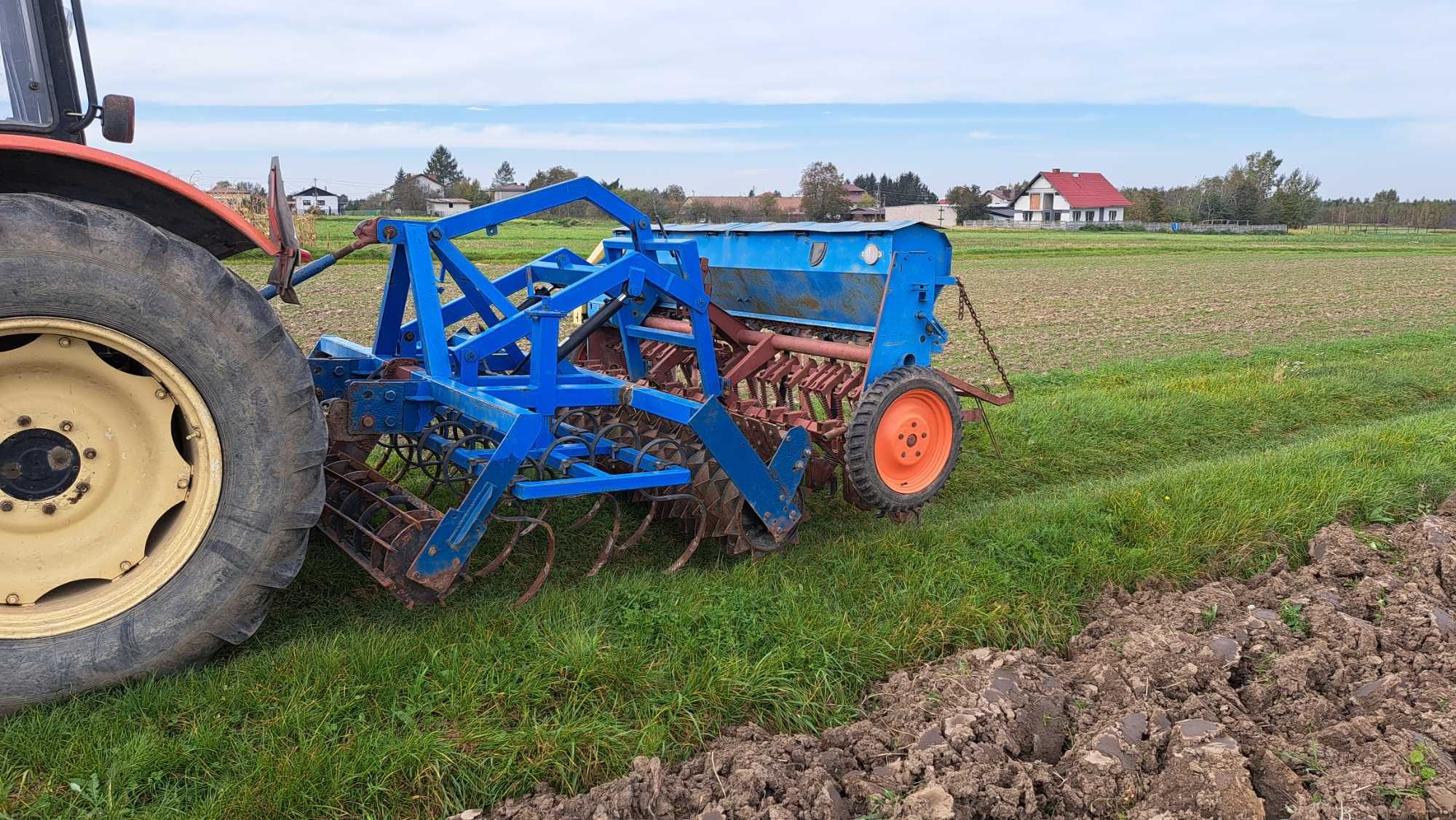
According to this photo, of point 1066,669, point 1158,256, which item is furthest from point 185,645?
point 1158,256

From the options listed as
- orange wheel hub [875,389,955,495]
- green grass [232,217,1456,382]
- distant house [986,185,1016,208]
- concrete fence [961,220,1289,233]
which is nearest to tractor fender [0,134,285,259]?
orange wheel hub [875,389,955,495]

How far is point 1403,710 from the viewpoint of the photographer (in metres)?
3.14

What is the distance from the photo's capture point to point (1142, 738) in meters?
2.98

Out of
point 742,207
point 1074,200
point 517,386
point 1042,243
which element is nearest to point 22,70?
point 517,386

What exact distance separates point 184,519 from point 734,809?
6.33 ft

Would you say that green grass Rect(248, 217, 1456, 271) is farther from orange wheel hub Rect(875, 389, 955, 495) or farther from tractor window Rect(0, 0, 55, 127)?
tractor window Rect(0, 0, 55, 127)

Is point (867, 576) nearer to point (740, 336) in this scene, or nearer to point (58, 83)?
point (740, 336)

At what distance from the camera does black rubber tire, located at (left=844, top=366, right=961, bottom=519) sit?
4859mm

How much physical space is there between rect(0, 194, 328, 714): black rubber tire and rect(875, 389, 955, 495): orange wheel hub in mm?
2844

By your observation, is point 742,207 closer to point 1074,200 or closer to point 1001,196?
point 1074,200

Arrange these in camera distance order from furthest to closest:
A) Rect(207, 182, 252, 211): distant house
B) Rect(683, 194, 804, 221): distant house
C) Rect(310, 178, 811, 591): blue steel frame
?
Rect(683, 194, 804, 221): distant house < Rect(207, 182, 252, 211): distant house < Rect(310, 178, 811, 591): blue steel frame

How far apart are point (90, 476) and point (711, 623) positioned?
213 centimetres

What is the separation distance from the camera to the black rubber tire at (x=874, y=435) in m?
4.86

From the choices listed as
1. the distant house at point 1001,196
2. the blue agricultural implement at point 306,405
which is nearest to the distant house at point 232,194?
the blue agricultural implement at point 306,405
